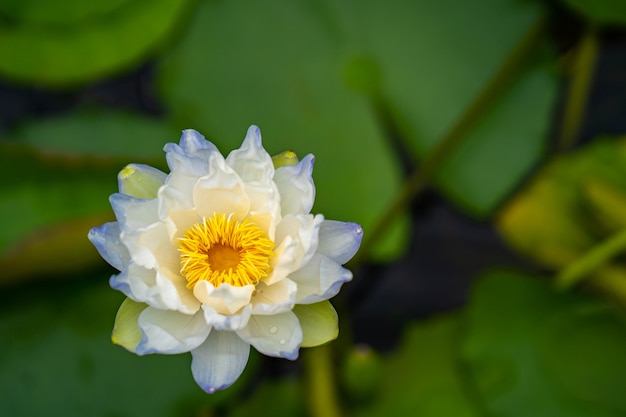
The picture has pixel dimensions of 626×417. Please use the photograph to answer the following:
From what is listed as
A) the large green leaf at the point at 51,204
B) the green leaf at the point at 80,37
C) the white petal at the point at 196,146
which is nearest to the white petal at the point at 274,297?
A: the white petal at the point at 196,146

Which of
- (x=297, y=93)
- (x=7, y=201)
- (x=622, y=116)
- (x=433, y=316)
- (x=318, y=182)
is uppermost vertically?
(x=7, y=201)

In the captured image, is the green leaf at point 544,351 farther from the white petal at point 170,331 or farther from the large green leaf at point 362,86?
the white petal at point 170,331

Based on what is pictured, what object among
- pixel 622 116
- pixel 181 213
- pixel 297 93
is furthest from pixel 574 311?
pixel 181 213

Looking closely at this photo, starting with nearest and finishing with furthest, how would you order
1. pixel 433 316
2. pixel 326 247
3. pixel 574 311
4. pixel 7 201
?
pixel 326 247
pixel 7 201
pixel 574 311
pixel 433 316

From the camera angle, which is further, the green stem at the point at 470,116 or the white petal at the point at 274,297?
the green stem at the point at 470,116

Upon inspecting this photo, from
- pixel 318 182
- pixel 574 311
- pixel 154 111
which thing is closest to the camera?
pixel 574 311

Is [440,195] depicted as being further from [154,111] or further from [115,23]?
[115,23]

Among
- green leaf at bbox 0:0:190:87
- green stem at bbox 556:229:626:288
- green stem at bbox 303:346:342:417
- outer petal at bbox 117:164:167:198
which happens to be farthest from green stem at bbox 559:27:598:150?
outer petal at bbox 117:164:167:198
